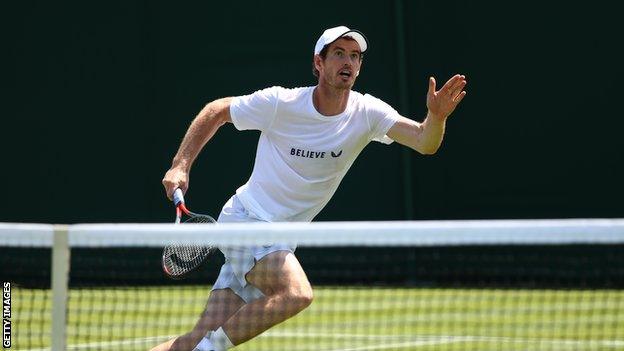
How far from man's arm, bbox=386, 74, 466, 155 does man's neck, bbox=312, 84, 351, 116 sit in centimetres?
24

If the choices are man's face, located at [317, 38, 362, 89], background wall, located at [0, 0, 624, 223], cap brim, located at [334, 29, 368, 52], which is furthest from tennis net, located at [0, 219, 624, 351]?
cap brim, located at [334, 29, 368, 52]

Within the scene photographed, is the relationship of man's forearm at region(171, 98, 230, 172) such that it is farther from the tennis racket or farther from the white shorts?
the white shorts

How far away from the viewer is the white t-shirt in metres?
5.01

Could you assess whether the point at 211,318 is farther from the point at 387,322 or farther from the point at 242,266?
the point at 387,322

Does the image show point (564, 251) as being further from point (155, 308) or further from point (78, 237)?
point (78, 237)

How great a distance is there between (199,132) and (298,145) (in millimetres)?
409

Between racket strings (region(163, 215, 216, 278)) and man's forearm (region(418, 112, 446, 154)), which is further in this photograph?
man's forearm (region(418, 112, 446, 154))

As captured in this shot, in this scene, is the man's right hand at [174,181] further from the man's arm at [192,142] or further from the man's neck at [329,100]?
the man's neck at [329,100]

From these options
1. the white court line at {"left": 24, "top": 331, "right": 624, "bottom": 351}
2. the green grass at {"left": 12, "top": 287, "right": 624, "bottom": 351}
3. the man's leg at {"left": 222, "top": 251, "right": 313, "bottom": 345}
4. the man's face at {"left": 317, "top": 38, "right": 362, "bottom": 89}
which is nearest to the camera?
the man's leg at {"left": 222, "top": 251, "right": 313, "bottom": 345}

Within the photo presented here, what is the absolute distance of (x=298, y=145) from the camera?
5000mm

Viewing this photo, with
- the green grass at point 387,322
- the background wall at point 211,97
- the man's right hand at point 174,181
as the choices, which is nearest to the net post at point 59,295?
the man's right hand at point 174,181

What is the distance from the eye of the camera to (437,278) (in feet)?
33.6

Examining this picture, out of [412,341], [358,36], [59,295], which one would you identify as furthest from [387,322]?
[59,295]

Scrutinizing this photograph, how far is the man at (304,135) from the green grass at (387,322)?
984 millimetres
